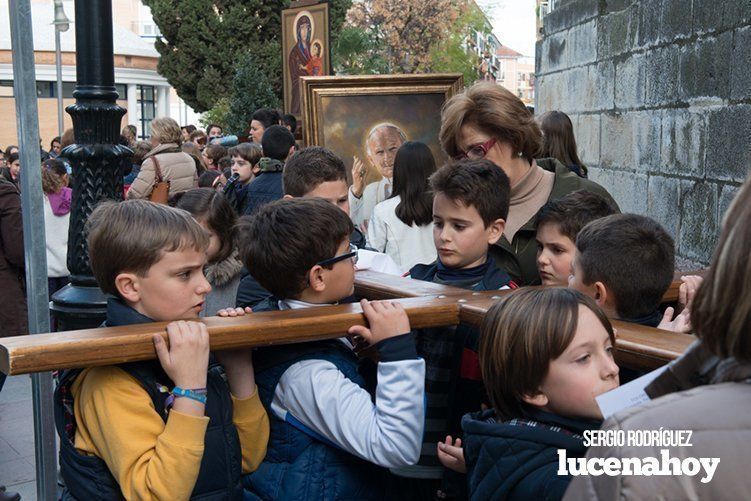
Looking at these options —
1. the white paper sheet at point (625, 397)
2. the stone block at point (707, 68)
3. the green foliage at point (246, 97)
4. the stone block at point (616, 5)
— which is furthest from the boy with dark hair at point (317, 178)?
the green foliage at point (246, 97)

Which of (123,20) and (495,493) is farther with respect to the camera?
(123,20)

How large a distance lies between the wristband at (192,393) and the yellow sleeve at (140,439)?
41mm

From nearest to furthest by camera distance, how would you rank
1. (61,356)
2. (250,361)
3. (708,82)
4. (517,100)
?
(61,356) → (250,361) → (517,100) → (708,82)

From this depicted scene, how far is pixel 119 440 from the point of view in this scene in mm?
2131

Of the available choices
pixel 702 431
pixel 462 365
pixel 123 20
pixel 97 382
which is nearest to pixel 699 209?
pixel 462 365

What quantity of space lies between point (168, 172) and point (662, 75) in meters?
4.61

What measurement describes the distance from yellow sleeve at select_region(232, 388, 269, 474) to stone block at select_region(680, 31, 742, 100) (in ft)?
11.8

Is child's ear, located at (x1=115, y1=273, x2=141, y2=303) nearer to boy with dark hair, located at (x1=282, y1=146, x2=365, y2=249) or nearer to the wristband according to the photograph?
the wristband

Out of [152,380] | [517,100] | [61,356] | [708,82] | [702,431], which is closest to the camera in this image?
[702,431]

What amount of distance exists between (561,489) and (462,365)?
2.29 ft

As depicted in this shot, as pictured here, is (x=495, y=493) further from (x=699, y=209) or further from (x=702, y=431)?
(x=699, y=209)

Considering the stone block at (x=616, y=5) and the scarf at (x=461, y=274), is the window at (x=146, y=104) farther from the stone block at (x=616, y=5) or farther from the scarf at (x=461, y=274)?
the scarf at (x=461, y=274)

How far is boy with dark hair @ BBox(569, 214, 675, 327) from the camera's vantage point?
2.46 metres

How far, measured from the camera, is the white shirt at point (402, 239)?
4988mm
